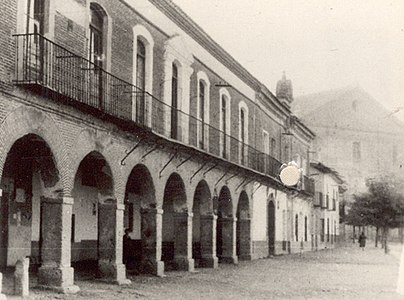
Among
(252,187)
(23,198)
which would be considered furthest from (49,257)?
(252,187)

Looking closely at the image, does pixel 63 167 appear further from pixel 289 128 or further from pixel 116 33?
pixel 289 128

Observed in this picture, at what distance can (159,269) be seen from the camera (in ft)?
55.1

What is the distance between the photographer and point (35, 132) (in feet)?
38.3

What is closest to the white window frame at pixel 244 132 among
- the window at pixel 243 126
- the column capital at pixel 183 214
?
the window at pixel 243 126

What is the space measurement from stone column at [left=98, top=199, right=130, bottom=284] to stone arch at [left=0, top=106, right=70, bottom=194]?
2057mm

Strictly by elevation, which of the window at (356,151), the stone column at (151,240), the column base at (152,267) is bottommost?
the column base at (152,267)

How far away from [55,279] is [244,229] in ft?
48.3

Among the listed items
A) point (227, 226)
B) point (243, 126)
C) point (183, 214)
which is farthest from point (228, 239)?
point (243, 126)

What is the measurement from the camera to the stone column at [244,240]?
2619 centimetres

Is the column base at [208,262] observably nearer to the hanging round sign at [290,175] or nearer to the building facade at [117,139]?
the building facade at [117,139]

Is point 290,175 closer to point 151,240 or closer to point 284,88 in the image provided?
point 284,88

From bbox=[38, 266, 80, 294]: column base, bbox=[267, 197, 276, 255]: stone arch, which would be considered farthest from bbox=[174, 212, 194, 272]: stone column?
bbox=[267, 197, 276, 255]: stone arch

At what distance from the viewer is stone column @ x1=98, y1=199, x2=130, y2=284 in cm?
1443

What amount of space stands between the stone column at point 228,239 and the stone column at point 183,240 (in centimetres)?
473
